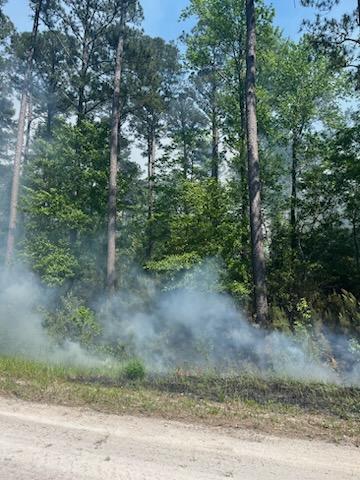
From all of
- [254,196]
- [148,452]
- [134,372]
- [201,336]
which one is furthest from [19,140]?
[148,452]

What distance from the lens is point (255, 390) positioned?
324 inches

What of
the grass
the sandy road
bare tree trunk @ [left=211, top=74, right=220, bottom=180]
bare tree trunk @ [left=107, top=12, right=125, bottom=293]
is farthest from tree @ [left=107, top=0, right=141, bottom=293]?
the sandy road

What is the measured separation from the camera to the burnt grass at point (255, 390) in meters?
7.24

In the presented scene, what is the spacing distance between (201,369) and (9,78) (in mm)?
25559

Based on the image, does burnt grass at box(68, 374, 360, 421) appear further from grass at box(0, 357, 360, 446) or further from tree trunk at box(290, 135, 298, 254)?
tree trunk at box(290, 135, 298, 254)

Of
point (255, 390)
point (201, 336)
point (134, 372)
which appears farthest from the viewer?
point (201, 336)

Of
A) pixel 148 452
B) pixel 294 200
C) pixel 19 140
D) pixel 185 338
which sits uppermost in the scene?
pixel 19 140

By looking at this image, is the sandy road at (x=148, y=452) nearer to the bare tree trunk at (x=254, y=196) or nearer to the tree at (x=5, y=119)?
the bare tree trunk at (x=254, y=196)

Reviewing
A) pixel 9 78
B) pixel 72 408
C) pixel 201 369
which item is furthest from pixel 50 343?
pixel 9 78

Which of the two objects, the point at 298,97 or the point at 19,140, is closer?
the point at 298,97

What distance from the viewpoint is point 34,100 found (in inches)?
1218

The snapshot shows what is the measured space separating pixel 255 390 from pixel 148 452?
3908mm

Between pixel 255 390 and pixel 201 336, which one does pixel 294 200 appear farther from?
pixel 255 390

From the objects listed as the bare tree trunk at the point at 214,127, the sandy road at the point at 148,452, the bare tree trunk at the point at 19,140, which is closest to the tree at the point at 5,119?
the bare tree trunk at the point at 19,140
